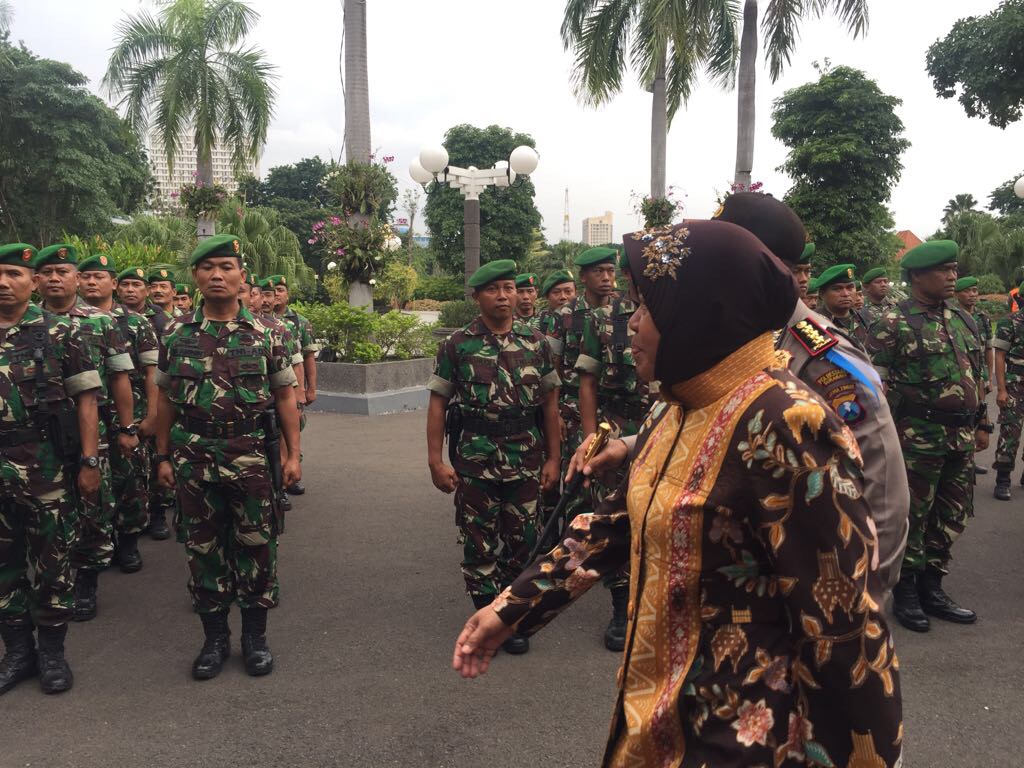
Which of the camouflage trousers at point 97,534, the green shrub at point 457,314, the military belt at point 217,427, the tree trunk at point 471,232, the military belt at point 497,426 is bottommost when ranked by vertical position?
the camouflage trousers at point 97,534

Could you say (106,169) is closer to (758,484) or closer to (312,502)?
(312,502)

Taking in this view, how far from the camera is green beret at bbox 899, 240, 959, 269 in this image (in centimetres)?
405

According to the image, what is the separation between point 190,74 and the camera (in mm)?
17984

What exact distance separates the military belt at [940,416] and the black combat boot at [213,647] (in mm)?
3865

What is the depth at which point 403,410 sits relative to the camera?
1105 cm

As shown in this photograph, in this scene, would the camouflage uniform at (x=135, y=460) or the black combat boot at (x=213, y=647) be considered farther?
the camouflage uniform at (x=135, y=460)

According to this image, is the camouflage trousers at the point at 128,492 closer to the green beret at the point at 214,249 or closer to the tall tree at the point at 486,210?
the green beret at the point at 214,249

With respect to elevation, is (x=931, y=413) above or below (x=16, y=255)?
below

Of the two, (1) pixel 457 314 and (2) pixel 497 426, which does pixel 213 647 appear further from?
(1) pixel 457 314

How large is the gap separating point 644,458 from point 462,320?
1571 centimetres

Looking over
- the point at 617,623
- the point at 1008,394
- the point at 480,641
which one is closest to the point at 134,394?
the point at 617,623

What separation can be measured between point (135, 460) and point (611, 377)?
3.39 m

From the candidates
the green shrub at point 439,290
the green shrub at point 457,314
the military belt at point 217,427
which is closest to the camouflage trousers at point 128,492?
the military belt at point 217,427

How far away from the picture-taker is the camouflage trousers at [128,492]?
5.22 m
